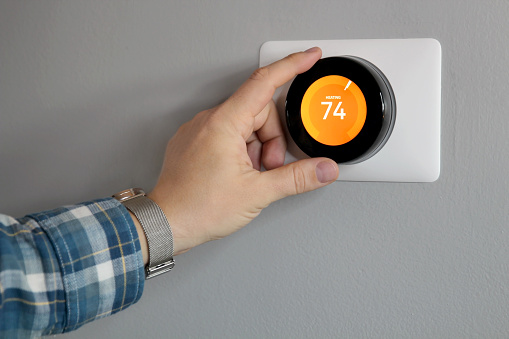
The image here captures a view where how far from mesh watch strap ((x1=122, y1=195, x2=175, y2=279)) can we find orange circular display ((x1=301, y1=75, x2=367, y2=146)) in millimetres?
208

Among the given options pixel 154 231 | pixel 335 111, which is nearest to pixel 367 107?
pixel 335 111

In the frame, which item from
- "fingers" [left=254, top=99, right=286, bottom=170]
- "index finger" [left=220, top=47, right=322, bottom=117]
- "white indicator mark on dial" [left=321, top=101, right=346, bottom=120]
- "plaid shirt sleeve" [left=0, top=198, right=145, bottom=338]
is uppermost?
"index finger" [left=220, top=47, right=322, bottom=117]

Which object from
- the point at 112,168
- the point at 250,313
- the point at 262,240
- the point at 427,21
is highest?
the point at 427,21

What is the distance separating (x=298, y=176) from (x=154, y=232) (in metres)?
0.18

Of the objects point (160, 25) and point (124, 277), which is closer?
point (124, 277)

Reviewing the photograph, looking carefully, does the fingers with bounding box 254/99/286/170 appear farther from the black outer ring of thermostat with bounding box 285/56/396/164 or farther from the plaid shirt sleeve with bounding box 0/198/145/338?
the plaid shirt sleeve with bounding box 0/198/145/338

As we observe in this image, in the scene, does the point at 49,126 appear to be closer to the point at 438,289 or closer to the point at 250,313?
the point at 250,313

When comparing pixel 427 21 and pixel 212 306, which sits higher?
pixel 427 21

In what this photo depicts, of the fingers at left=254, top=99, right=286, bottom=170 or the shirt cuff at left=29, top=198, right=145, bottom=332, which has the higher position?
the fingers at left=254, top=99, right=286, bottom=170

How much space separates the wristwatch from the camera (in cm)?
51

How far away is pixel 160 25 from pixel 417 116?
14.8 inches

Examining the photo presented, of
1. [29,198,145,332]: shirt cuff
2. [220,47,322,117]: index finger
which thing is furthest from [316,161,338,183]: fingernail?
[29,198,145,332]: shirt cuff

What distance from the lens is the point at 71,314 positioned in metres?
0.48

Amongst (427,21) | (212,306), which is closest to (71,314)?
(212,306)
